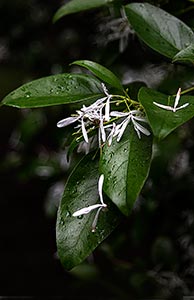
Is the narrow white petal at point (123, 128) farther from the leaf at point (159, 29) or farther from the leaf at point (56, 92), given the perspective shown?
the leaf at point (159, 29)

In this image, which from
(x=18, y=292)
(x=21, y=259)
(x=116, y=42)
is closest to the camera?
(x=116, y=42)

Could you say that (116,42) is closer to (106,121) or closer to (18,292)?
(106,121)

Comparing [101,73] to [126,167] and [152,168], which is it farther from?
[152,168]

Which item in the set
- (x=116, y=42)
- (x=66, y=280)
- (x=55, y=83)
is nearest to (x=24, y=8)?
(x=116, y=42)

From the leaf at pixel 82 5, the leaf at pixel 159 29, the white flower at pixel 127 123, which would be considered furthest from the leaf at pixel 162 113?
the leaf at pixel 82 5

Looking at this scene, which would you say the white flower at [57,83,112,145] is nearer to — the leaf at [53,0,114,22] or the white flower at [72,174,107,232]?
the white flower at [72,174,107,232]

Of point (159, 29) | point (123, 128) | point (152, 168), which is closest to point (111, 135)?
point (123, 128)
